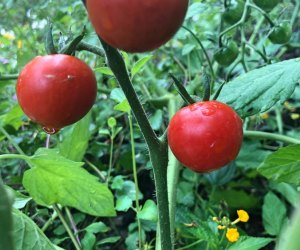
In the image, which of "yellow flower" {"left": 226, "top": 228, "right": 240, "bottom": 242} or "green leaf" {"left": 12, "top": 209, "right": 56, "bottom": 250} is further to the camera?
"yellow flower" {"left": 226, "top": 228, "right": 240, "bottom": 242}

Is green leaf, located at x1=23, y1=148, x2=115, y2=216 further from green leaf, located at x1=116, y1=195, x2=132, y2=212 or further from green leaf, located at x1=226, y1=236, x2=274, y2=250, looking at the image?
green leaf, located at x1=226, y1=236, x2=274, y2=250

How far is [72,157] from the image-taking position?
3.31 ft

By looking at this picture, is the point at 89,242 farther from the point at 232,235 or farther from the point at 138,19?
the point at 138,19

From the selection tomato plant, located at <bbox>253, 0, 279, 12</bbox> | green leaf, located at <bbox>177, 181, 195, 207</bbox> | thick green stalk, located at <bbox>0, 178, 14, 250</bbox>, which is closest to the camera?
thick green stalk, located at <bbox>0, 178, 14, 250</bbox>

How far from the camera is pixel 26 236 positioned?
647 millimetres

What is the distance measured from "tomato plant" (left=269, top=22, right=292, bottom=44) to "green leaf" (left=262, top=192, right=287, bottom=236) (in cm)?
33

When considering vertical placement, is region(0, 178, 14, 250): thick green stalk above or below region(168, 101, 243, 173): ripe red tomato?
above

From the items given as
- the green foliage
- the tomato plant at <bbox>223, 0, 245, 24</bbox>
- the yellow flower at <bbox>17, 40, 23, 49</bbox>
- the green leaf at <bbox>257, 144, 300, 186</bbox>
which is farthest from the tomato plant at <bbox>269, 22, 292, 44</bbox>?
the yellow flower at <bbox>17, 40, 23, 49</bbox>

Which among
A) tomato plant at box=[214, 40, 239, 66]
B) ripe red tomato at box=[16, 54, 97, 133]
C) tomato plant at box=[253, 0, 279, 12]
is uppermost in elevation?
ripe red tomato at box=[16, 54, 97, 133]

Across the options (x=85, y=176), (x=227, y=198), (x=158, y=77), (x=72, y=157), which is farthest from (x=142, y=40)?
(x=158, y=77)

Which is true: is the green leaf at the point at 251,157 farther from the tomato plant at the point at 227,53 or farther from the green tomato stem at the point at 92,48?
the green tomato stem at the point at 92,48

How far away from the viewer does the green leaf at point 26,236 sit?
64cm

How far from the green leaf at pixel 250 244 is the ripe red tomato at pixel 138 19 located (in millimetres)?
496

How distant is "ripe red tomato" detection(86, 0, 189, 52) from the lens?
0.36m
